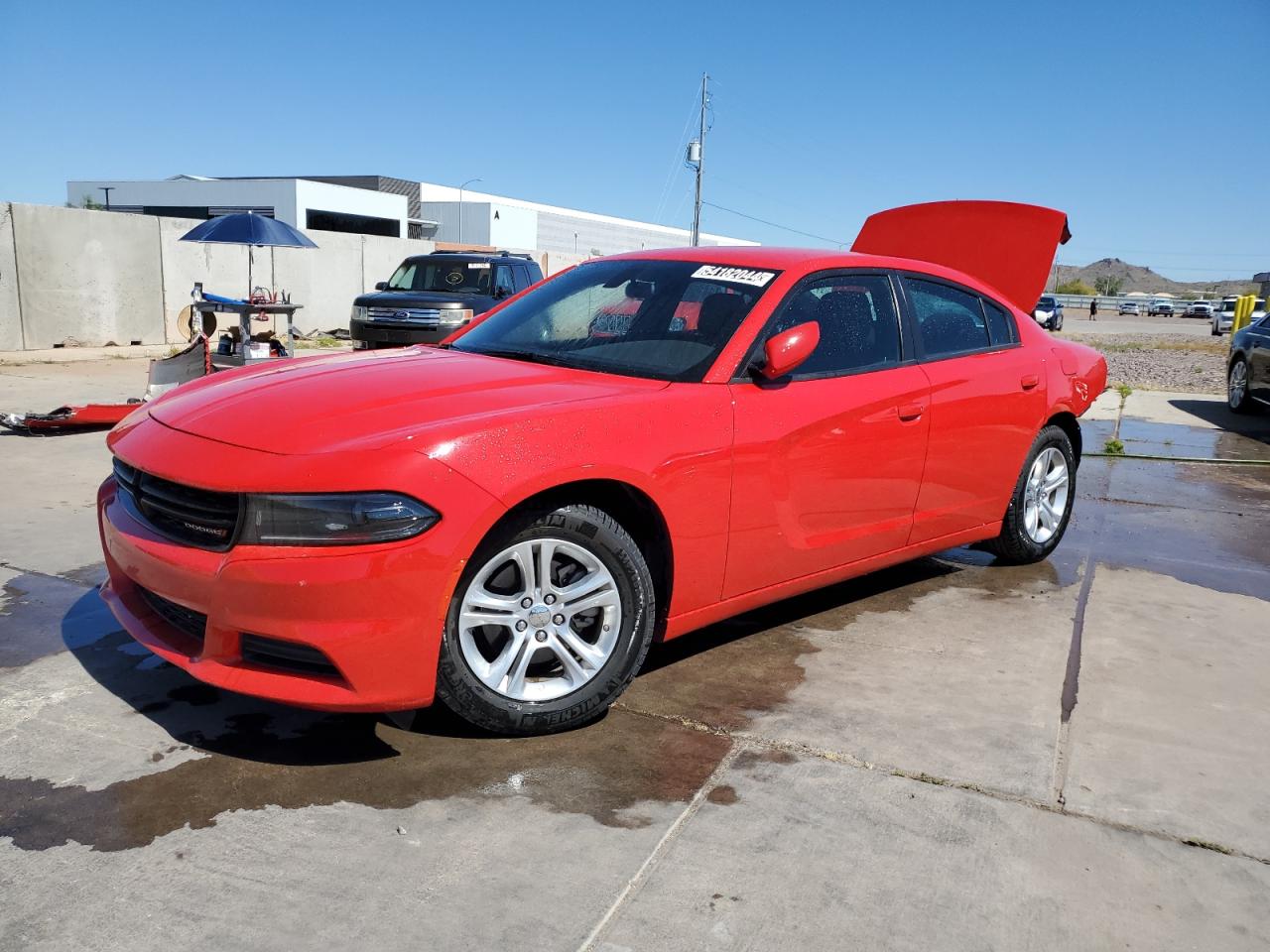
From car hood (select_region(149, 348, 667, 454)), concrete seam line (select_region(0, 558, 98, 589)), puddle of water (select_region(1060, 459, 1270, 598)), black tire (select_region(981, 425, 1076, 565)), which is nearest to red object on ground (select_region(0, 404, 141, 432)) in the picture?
concrete seam line (select_region(0, 558, 98, 589))

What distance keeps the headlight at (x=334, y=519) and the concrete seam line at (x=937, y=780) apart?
1147 mm

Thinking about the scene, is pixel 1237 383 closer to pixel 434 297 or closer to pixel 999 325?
pixel 999 325

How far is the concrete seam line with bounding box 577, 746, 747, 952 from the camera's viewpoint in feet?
7.66

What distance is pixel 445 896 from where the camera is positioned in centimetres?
243

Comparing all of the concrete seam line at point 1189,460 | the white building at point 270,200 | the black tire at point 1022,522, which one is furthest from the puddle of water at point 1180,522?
the white building at point 270,200

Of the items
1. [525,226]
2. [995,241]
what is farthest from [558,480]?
[525,226]

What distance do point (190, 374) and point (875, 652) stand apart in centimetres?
646

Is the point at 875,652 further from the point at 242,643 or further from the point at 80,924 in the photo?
the point at 80,924

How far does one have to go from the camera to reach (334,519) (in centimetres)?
279

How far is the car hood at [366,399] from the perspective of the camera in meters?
2.97

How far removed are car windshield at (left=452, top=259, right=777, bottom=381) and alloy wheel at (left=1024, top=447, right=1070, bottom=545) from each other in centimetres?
217

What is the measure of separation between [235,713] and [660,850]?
5.03 feet

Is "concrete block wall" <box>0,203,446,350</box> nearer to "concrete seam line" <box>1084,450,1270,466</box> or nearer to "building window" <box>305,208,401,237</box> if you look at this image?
"concrete seam line" <box>1084,450,1270,466</box>

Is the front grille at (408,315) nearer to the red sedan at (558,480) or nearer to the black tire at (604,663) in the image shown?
the red sedan at (558,480)
